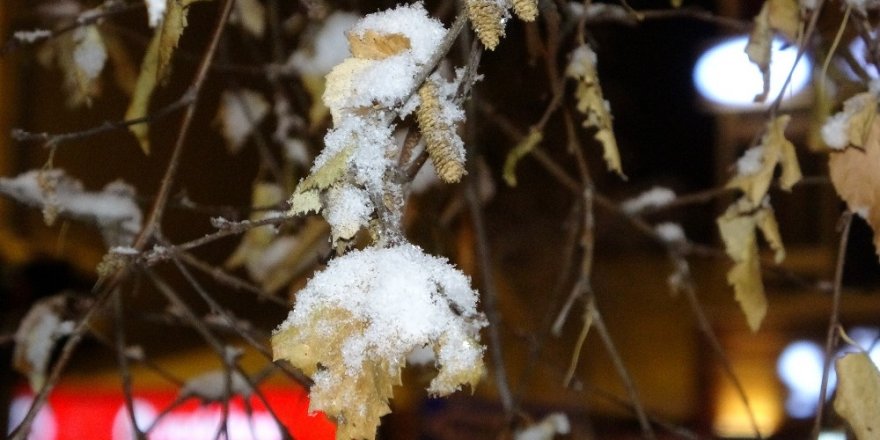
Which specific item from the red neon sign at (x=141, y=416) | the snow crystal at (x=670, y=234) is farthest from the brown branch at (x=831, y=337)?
the red neon sign at (x=141, y=416)

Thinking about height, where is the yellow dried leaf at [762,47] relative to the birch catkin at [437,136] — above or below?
above

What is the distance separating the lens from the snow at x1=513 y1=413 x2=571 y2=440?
1568 millimetres

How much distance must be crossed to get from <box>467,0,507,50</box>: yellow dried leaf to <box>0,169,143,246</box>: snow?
37.4 inches

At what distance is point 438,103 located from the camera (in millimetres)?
836

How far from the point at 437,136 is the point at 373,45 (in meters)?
0.13

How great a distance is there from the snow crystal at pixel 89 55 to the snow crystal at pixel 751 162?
3.84 feet

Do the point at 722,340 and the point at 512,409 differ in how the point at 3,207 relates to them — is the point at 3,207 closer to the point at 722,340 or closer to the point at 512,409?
the point at 512,409

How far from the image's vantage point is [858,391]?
1.13 metres

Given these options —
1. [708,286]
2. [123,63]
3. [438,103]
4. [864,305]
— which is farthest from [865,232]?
[438,103]

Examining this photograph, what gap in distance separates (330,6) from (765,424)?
3.26m

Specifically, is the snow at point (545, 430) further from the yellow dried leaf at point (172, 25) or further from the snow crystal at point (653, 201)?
the yellow dried leaf at point (172, 25)

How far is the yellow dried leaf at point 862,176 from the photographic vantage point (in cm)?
120

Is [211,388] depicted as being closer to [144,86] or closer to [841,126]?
[144,86]

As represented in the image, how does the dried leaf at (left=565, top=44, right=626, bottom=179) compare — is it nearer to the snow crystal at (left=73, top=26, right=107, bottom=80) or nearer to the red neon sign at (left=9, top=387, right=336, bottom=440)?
the snow crystal at (left=73, top=26, right=107, bottom=80)
